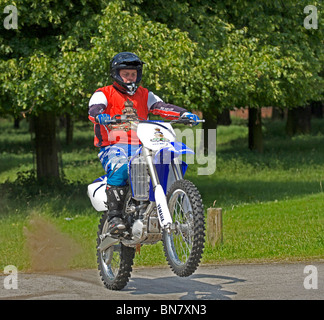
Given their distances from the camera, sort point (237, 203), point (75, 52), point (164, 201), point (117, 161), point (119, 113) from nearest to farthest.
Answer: point (164, 201), point (117, 161), point (119, 113), point (75, 52), point (237, 203)

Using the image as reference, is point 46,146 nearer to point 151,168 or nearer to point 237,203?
point 237,203

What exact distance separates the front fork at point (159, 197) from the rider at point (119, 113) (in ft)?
1.57

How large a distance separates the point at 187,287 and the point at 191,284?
0.74ft

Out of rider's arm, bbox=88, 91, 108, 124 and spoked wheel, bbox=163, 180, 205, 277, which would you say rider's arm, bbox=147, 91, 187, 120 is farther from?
spoked wheel, bbox=163, 180, 205, 277

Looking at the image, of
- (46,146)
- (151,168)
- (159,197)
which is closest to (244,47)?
(46,146)

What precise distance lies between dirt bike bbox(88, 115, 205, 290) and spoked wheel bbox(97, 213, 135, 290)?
0.75 ft

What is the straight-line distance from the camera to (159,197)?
7633 millimetres

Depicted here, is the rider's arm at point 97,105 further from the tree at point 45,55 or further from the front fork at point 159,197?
the tree at point 45,55

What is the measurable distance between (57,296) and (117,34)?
9.35m

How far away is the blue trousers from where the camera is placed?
8.26m

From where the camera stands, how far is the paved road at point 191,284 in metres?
8.38

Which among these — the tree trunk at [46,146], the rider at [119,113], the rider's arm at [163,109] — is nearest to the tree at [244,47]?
the tree trunk at [46,146]
